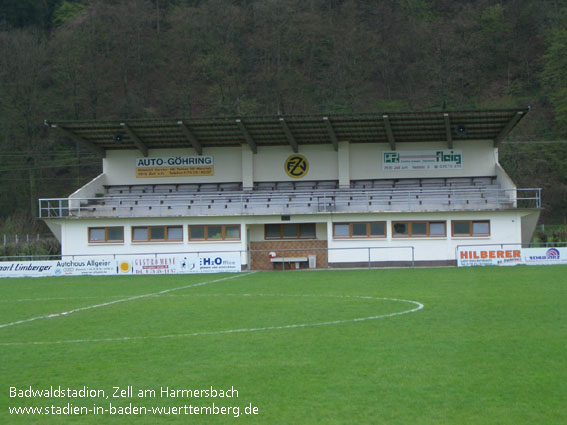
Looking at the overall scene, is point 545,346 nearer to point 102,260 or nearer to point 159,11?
point 102,260

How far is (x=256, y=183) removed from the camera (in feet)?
157

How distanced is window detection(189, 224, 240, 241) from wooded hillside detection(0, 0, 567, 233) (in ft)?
102

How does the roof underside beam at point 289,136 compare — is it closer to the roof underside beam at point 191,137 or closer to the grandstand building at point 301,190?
the grandstand building at point 301,190

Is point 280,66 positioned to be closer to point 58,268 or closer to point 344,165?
point 344,165

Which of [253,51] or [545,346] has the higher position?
[253,51]

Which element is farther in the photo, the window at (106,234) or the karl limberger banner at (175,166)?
the karl limberger banner at (175,166)

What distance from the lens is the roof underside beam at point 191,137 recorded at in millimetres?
45156

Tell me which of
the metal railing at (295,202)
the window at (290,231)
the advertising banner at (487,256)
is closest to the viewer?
the advertising banner at (487,256)

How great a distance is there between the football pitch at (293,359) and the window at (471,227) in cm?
2002

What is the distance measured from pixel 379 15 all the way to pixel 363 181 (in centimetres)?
4070

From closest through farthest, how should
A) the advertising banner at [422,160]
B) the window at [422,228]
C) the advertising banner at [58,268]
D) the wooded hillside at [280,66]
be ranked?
1. the advertising banner at [58,268]
2. the window at [422,228]
3. the advertising banner at [422,160]
4. the wooded hillside at [280,66]

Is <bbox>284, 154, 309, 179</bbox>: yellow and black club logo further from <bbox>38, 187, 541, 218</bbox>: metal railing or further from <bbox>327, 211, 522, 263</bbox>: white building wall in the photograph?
<bbox>327, 211, 522, 263</bbox>: white building wall

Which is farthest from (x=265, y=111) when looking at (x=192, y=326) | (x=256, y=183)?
(x=192, y=326)

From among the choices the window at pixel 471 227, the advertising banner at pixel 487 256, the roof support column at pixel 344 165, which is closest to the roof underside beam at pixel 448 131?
the window at pixel 471 227
